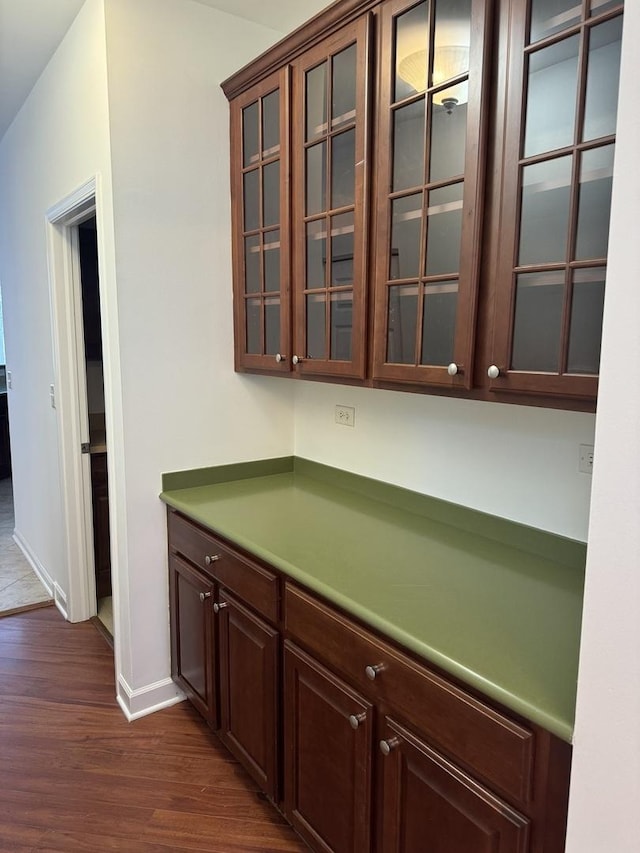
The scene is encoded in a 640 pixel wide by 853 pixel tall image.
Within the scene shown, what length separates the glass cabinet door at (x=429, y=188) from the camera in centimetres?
136

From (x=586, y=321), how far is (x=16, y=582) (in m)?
3.62

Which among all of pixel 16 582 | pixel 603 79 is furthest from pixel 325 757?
pixel 16 582

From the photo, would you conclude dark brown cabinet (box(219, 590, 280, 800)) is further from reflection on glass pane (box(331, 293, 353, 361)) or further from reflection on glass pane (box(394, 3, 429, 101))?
reflection on glass pane (box(394, 3, 429, 101))

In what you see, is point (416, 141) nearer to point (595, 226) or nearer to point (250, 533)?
point (595, 226)

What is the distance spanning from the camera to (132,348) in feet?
7.11

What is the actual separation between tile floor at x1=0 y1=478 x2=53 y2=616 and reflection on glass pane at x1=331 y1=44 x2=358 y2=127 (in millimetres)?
2993

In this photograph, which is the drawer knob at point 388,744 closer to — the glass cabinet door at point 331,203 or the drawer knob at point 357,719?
the drawer knob at point 357,719

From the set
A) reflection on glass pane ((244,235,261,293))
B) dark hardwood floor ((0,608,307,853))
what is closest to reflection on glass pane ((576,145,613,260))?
reflection on glass pane ((244,235,261,293))

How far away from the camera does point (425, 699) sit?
1203 mm

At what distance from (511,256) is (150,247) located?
1.38m

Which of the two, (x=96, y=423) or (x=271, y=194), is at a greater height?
(x=271, y=194)

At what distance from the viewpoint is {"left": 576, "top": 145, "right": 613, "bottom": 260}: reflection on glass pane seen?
3.75ft

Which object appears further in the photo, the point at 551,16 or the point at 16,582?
the point at 16,582

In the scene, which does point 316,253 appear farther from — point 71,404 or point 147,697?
point 147,697
